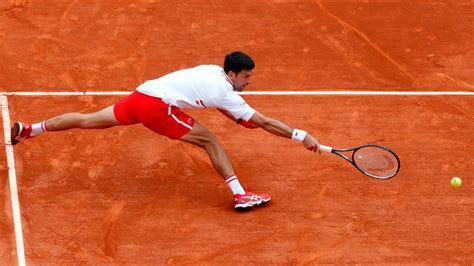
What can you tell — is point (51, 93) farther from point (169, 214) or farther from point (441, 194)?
point (441, 194)

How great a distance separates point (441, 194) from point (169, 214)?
2.99 metres

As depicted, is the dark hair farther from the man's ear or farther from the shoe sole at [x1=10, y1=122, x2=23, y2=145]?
the shoe sole at [x1=10, y1=122, x2=23, y2=145]

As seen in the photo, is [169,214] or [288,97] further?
[288,97]

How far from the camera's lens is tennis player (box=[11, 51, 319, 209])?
9.05 metres

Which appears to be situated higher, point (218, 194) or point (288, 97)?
point (288, 97)

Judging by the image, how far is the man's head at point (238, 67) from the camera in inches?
352

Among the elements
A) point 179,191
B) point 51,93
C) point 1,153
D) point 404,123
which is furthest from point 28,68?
point 404,123

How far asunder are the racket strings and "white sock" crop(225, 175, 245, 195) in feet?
4.26

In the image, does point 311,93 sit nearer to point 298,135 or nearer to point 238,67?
point 298,135

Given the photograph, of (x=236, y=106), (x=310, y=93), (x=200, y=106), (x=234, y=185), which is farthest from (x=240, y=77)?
(x=310, y=93)

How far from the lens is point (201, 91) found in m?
9.12

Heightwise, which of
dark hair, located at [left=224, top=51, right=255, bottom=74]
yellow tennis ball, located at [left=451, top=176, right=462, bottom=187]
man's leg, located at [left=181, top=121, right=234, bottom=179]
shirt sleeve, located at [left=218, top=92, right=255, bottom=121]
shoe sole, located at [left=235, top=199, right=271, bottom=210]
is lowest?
yellow tennis ball, located at [left=451, top=176, right=462, bottom=187]

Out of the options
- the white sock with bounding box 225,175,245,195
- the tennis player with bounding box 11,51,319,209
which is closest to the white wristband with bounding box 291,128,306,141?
the tennis player with bounding box 11,51,319,209

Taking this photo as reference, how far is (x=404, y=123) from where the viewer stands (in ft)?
35.2
